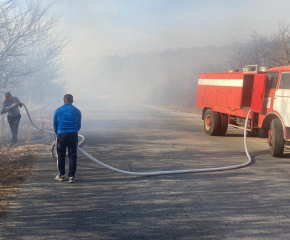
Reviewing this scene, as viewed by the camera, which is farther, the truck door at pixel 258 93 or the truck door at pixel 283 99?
the truck door at pixel 258 93

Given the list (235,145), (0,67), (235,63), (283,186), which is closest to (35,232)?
(283,186)

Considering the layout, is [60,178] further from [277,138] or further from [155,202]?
[277,138]

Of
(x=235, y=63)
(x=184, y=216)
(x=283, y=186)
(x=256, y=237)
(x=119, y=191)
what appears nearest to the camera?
(x=256, y=237)

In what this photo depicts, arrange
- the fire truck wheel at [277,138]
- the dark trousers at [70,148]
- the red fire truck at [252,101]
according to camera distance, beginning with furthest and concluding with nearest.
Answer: the red fire truck at [252,101] → the fire truck wheel at [277,138] → the dark trousers at [70,148]

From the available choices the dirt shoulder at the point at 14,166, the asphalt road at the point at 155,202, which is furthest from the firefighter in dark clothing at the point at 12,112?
the asphalt road at the point at 155,202

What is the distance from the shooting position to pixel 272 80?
9961 mm

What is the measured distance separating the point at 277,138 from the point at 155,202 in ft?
16.3

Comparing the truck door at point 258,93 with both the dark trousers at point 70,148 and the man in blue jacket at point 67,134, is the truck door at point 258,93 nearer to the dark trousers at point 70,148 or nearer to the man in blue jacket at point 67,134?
the man in blue jacket at point 67,134

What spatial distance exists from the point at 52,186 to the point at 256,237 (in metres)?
3.67

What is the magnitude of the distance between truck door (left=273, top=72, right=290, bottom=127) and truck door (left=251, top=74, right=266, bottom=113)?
622 millimetres

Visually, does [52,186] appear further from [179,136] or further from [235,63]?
[235,63]

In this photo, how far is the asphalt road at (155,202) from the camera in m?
4.27

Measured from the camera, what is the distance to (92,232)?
13.8 ft

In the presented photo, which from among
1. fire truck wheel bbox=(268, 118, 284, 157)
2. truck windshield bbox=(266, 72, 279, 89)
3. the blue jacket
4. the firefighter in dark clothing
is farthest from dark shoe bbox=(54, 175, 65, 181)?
truck windshield bbox=(266, 72, 279, 89)
